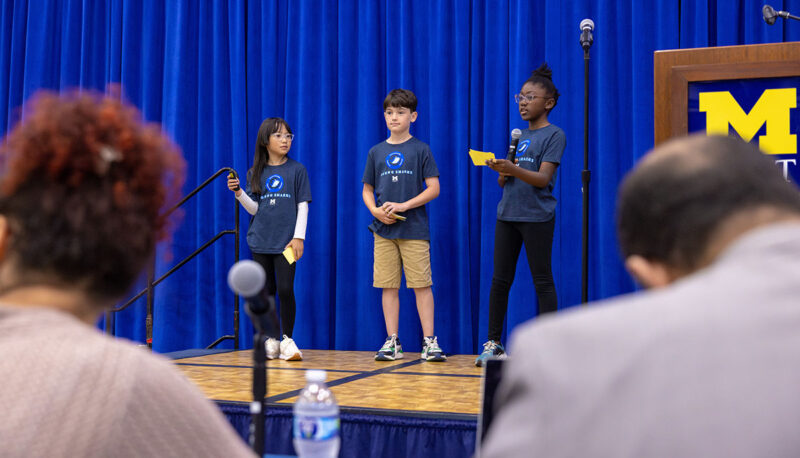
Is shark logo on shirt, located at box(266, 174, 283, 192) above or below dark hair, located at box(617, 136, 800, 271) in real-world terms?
above

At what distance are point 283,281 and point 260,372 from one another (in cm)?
283

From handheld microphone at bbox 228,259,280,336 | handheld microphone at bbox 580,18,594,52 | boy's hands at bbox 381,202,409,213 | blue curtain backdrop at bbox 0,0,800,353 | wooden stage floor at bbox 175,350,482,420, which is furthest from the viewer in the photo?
blue curtain backdrop at bbox 0,0,800,353

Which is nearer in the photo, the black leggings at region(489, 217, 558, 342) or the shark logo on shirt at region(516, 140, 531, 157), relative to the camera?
the black leggings at region(489, 217, 558, 342)

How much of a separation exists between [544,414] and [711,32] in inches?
161

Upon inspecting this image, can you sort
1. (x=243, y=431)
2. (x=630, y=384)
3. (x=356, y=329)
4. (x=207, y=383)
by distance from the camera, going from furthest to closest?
1. (x=356, y=329)
2. (x=207, y=383)
3. (x=243, y=431)
4. (x=630, y=384)

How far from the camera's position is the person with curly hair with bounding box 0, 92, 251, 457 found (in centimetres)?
59

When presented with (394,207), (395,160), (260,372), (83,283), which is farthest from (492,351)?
(83,283)

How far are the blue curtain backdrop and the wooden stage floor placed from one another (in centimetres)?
→ 59

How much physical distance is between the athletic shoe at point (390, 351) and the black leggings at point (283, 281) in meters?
0.49

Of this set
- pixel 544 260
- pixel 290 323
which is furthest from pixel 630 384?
pixel 290 323

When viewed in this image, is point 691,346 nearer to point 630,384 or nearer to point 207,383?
point 630,384

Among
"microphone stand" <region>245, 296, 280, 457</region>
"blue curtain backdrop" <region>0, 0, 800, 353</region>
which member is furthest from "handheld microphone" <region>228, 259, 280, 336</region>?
"blue curtain backdrop" <region>0, 0, 800, 353</region>

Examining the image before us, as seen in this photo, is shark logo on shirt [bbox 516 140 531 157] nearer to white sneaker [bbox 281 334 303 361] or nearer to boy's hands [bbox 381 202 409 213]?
boy's hands [bbox 381 202 409 213]

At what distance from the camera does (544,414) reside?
46 cm
